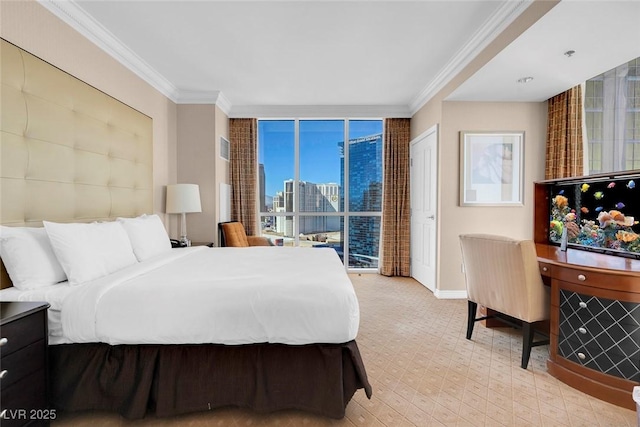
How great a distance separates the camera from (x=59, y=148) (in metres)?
2.22

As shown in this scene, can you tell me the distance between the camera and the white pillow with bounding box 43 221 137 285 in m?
1.85

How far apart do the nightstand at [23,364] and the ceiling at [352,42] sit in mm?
2119

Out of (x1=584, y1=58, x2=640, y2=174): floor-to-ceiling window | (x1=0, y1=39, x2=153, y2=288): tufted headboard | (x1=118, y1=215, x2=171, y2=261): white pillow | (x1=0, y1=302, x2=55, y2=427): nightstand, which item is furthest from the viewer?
(x1=584, y1=58, x2=640, y2=174): floor-to-ceiling window

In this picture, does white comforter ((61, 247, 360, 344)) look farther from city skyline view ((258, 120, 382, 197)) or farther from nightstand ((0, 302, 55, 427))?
A: city skyline view ((258, 120, 382, 197))

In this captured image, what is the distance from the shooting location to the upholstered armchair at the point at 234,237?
13.9 ft

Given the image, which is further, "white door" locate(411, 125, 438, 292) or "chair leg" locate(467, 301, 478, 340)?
"white door" locate(411, 125, 438, 292)

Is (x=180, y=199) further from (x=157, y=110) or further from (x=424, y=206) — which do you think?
(x=424, y=206)

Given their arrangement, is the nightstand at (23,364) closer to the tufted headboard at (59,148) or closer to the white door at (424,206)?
the tufted headboard at (59,148)

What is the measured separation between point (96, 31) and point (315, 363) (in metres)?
3.10

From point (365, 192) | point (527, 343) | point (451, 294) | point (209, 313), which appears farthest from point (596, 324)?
point (365, 192)

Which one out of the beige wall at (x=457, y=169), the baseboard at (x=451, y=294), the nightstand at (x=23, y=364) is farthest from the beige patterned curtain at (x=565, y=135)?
the nightstand at (x=23, y=364)

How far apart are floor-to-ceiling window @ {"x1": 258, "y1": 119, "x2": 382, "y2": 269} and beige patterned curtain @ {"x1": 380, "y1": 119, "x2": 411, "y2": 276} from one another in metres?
0.21

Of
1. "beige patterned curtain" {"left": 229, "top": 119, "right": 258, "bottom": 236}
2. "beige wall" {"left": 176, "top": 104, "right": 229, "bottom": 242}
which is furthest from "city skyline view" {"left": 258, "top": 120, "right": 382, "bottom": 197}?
"beige wall" {"left": 176, "top": 104, "right": 229, "bottom": 242}

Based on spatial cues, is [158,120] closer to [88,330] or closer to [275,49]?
[275,49]
